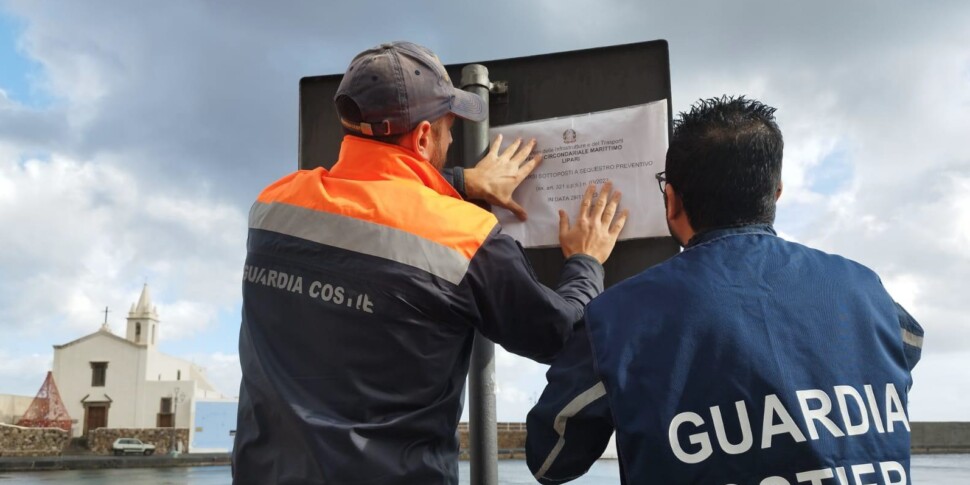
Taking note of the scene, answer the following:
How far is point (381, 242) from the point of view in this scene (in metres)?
1.29

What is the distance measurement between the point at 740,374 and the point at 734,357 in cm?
2

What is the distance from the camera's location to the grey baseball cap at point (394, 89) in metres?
1.44

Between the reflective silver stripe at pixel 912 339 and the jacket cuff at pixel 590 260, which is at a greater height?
the jacket cuff at pixel 590 260

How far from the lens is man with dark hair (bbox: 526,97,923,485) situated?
1.04 metres

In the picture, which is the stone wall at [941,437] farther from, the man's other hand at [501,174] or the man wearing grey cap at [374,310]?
the man wearing grey cap at [374,310]

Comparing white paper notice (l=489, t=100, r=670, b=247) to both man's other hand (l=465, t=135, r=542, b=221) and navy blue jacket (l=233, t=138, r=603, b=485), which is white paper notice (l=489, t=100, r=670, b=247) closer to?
man's other hand (l=465, t=135, r=542, b=221)

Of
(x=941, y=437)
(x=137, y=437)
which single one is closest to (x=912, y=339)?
(x=137, y=437)

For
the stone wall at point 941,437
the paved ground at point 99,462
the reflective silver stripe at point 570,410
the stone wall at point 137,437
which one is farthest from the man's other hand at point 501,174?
the stone wall at point 941,437

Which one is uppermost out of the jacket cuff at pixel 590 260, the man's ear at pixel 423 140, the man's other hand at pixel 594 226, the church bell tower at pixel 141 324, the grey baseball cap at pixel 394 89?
the church bell tower at pixel 141 324

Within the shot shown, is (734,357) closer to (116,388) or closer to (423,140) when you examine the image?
(423,140)

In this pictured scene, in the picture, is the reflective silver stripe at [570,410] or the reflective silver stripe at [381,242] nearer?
the reflective silver stripe at [570,410]

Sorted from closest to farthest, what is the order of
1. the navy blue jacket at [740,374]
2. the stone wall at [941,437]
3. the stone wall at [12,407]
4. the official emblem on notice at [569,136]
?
the navy blue jacket at [740,374], the official emblem on notice at [569,136], the stone wall at [12,407], the stone wall at [941,437]

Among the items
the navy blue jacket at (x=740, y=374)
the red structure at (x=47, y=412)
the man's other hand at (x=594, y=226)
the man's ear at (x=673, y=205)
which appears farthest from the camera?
the red structure at (x=47, y=412)

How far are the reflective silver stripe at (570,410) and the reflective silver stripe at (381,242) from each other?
0.87ft
